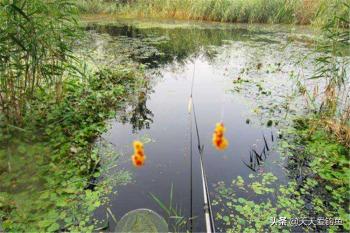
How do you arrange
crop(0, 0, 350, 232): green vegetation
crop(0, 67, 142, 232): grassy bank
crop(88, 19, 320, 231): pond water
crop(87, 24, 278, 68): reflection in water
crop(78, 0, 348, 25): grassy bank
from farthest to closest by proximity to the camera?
crop(78, 0, 348, 25): grassy bank
crop(87, 24, 278, 68): reflection in water
crop(88, 19, 320, 231): pond water
crop(0, 0, 350, 232): green vegetation
crop(0, 67, 142, 232): grassy bank

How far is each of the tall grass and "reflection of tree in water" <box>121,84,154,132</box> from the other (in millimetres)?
1290

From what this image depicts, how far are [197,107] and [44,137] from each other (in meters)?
2.58

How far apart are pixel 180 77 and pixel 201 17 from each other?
27.6 feet

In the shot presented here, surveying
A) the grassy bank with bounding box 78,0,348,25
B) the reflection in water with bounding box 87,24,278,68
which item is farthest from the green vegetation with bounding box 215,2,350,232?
the grassy bank with bounding box 78,0,348,25

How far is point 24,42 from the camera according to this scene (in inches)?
134

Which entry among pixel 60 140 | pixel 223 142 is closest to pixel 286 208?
pixel 223 142

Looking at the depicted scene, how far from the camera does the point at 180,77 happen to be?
695 cm

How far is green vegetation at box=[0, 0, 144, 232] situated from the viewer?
2672 millimetres

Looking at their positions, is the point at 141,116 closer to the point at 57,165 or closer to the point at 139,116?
the point at 139,116

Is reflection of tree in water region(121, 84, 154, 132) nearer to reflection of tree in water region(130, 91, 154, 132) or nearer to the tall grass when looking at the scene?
reflection of tree in water region(130, 91, 154, 132)

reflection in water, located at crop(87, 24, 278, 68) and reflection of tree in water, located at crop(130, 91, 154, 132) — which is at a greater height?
reflection in water, located at crop(87, 24, 278, 68)

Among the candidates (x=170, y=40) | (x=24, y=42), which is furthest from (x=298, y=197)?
(x=170, y=40)

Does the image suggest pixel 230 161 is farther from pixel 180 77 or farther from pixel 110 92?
pixel 180 77

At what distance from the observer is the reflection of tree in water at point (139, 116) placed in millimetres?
4549
